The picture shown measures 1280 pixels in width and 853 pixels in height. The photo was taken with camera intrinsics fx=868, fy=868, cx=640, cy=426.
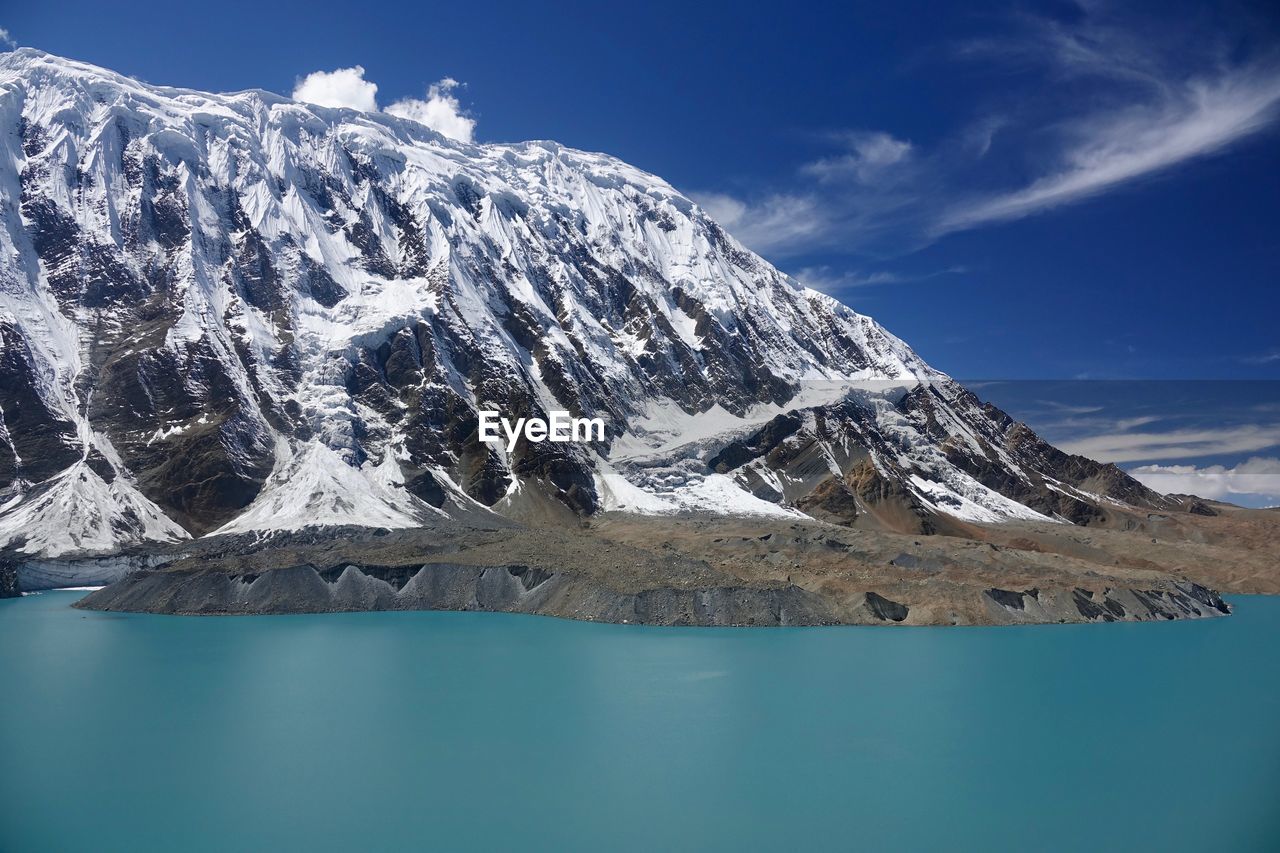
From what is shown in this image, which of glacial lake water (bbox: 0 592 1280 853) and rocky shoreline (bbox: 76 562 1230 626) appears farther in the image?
rocky shoreline (bbox: 76 562 1230 626)

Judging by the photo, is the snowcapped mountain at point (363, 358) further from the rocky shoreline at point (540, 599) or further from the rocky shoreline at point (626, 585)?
the rocky shoreline at point (540, 599)

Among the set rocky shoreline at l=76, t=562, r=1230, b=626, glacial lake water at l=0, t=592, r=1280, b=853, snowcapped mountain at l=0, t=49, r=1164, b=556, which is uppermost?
snowcapped mountain at l=0, t=49, r=1164, b=556

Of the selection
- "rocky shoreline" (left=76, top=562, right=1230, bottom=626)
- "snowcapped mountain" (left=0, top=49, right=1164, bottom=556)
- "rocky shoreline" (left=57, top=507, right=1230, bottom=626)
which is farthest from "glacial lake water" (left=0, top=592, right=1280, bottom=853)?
"snowcapped mountain" (left=0, top=49, right=1164, bottom=556)

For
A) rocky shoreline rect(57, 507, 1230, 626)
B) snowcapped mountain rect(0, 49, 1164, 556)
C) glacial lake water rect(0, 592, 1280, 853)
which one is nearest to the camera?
glacial lake water rect(0, 592, 1280, 853)

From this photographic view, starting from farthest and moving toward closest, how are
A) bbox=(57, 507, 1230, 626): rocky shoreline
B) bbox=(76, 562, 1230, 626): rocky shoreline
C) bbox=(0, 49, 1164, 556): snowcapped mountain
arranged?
1. bbox=(0, 49, 1164, 556): snowcapped mountain
2. bbox=(57, 507, 1230, 626): rocky shoreline
3. bbox=(76, 562, 1230, 626): rocky shoreline

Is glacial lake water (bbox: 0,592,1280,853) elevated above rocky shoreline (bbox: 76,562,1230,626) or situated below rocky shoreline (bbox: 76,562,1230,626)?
below

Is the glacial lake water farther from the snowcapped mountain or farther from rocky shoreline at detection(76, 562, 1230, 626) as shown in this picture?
the snowcapped mountain

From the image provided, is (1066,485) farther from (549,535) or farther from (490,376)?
(549,535)
